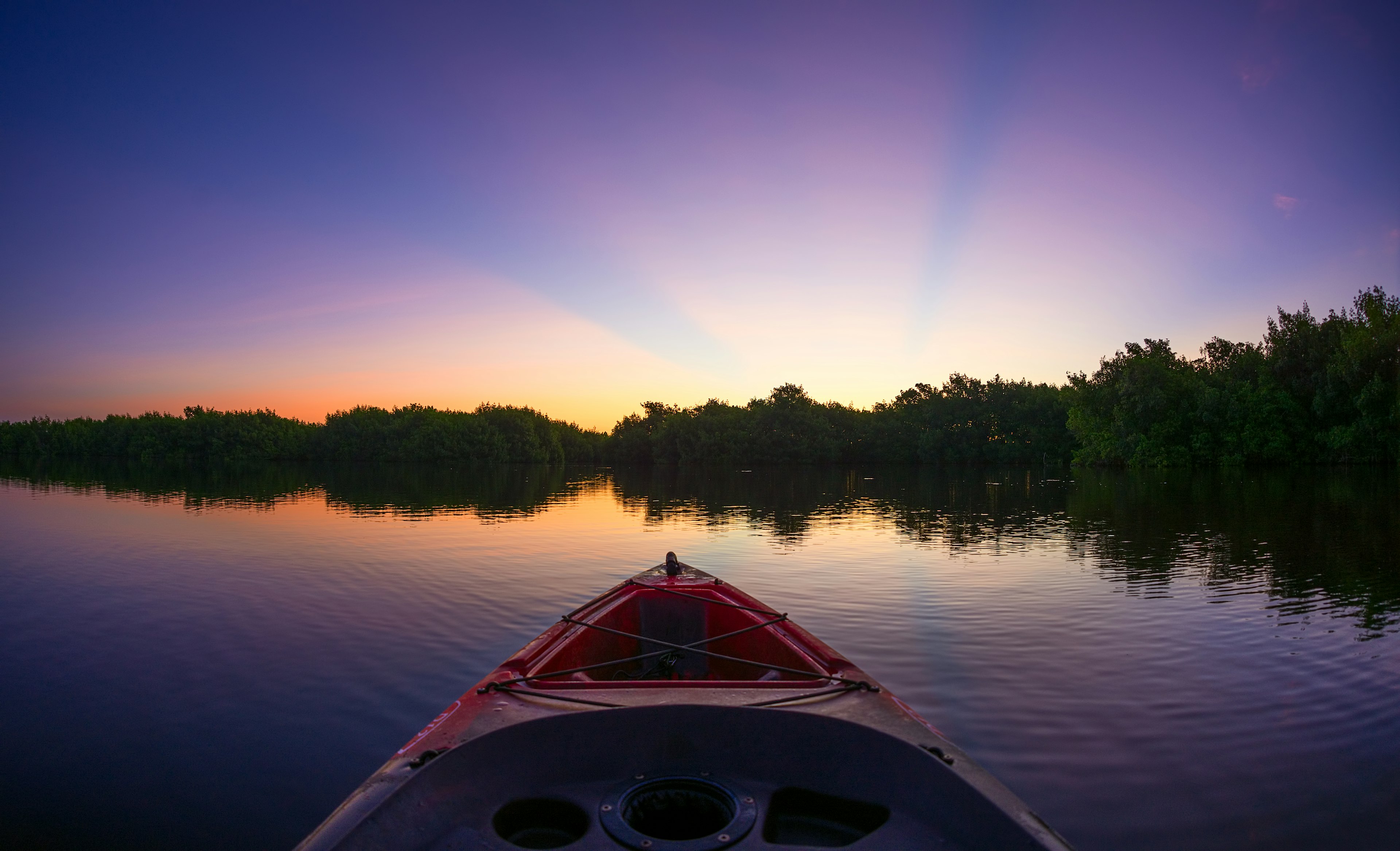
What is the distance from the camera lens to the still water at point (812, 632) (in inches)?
182

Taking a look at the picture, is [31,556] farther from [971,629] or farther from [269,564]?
[971,629]

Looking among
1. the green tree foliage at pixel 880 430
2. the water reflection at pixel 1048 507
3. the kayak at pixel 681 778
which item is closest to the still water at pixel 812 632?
the water reflection at pixel 1048 507

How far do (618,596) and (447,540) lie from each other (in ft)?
36.0

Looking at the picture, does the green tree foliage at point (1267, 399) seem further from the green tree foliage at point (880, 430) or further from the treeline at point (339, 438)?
the treeline at point (339, 438)

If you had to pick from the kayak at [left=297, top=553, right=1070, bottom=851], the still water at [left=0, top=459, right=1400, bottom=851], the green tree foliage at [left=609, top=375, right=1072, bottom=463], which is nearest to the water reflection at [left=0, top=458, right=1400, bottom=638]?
the still water at [left=0, top=459, right=1400, bottom=851]

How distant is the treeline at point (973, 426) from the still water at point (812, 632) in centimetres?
3765

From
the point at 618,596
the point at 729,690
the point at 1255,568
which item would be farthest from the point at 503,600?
the point at 1255,568

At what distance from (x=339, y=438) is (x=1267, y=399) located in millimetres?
110098

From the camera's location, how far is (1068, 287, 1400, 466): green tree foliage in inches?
1811

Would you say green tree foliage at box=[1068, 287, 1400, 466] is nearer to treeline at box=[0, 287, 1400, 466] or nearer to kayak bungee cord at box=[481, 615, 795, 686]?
treeline at box=[0, 287, 1400, 466]

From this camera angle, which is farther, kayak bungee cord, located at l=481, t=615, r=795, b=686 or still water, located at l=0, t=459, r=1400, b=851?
still water, located at l=0, t=459, r=1400, b=851

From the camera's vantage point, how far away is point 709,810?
10.4 ft

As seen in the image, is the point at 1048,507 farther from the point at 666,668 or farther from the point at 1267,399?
the point at 1267,399

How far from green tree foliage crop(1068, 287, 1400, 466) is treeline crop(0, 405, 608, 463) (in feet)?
236
